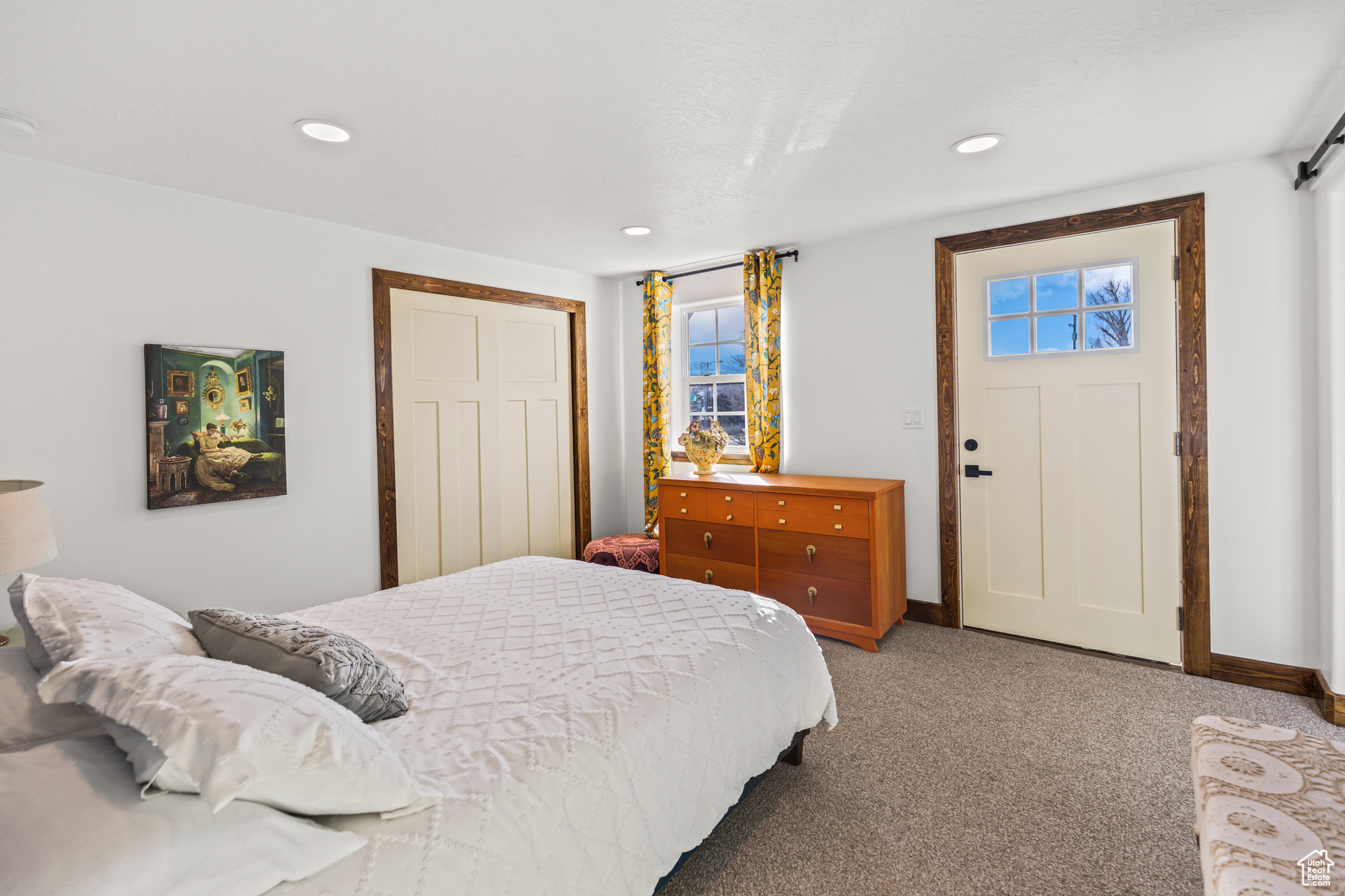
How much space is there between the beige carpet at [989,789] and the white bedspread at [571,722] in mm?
246

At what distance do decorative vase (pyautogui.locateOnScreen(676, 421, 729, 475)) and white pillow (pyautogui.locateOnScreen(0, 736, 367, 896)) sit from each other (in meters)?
3.42

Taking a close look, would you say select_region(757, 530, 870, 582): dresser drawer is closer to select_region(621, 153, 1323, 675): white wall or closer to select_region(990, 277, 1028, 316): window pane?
select_region(990, 277, 1028, 316): window pane

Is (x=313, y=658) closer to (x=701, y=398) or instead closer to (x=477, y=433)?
(x=477, y=433)

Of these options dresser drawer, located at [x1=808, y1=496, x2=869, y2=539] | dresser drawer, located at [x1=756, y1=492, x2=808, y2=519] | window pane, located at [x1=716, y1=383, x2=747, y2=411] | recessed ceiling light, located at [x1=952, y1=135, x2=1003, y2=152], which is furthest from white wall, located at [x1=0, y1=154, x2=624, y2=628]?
recessed ceiling light, located at [x1=952, y1=135, x2=1003, y2=152]

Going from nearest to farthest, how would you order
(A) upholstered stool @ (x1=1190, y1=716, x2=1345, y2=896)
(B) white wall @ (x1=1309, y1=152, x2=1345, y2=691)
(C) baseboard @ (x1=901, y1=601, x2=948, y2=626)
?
(A) upholstered stool @ (x1=1190, y1=716, x2=1345, y2=896)
(B) white wall @ (x1=1309, y1=152, x2=1345, y2=691)
(C) baseboard @ (x1=901, y1=601, x2=948, y2=626)

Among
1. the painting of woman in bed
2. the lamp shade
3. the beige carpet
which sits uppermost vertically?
the painting of woman in bed

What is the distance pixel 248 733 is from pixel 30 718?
0.67 m

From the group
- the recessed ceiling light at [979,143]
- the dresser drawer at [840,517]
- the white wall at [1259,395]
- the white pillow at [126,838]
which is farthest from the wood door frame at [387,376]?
the white wall at [1259,395]

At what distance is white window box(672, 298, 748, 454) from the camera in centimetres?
469

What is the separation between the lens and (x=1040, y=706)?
2.67 m

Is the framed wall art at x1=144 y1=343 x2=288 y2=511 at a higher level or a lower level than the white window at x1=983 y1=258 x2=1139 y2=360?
lower

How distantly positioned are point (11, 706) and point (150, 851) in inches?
27.6

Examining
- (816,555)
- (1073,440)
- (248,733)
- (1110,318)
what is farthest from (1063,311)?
(248,733)

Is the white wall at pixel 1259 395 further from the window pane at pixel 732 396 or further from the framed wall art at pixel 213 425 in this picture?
the framed wall art at pixel 213 425
